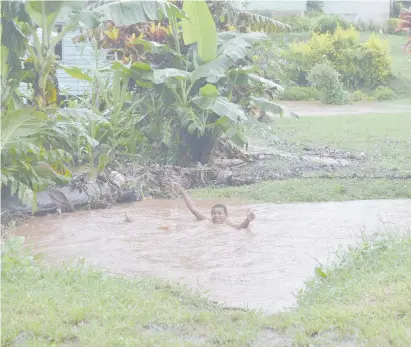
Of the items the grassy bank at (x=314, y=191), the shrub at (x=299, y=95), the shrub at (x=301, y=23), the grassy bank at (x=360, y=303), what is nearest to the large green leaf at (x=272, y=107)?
the grassy bank at (x=314, y=191)

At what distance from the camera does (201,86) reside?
13.4 meters

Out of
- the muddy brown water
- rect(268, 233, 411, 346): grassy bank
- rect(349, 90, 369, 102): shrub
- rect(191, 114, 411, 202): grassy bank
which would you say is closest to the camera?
rect(268, 233, 411, 346): grassy bank

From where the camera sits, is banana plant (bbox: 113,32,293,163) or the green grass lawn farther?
the green grass lawn

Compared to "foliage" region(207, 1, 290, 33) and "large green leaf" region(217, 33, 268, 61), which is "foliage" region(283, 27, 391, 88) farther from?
"large green leaf" region(217, 33, 268, 61)

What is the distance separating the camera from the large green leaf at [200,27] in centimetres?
1264

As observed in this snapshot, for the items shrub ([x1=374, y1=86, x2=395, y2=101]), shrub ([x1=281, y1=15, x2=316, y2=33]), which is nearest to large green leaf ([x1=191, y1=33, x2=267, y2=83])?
shrub ([x1=374, y1=86, x2=395, y2=101])

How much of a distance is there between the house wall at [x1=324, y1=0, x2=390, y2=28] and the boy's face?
27.1 meters

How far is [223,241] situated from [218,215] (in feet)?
1.91

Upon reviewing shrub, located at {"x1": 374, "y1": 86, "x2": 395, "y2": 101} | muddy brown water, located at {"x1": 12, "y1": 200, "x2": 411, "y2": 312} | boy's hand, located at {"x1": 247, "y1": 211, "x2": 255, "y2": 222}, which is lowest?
shrub, located at {"x1": 374, "y1": 86, "x2": 395, "y2": 101}

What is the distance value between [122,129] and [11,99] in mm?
3240

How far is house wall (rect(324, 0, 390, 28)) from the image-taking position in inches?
1380

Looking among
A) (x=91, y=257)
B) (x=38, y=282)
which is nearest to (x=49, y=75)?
(x=91, y=257)

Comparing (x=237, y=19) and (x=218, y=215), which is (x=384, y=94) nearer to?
(x=237, y=19)

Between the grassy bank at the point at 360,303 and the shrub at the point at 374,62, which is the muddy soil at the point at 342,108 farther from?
the grassy bank at the point at 360,303
